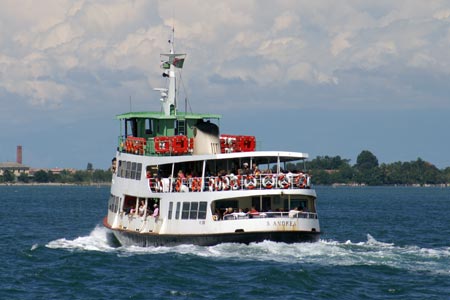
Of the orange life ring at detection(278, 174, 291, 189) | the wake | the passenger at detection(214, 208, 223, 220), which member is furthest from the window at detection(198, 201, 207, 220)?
the orange life ring at detection(278, 174, 291, 189)

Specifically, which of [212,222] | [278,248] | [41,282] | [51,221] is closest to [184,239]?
[212,222]

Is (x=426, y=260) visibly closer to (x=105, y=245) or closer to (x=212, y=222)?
(x=212, y=222)

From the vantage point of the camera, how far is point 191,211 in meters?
44.3

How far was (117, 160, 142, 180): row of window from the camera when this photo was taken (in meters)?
48.4

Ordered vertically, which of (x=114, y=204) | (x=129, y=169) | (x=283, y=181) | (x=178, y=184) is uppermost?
(x=129, y=169)

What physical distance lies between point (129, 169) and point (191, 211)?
6.36 meters

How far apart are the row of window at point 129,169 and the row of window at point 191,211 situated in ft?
12.8

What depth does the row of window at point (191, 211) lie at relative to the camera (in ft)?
144

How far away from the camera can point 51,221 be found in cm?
7725

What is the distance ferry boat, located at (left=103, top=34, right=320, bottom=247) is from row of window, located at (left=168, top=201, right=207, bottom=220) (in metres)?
0.04

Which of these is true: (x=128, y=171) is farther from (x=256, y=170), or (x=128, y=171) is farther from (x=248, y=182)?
(x=248, y=182)

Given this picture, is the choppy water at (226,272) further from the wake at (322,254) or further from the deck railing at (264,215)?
the deck railing at (264,215)

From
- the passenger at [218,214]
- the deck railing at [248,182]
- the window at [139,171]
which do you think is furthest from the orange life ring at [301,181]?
the window at [139,171]

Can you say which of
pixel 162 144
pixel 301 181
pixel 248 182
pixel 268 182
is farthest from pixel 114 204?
pixel 301 181
